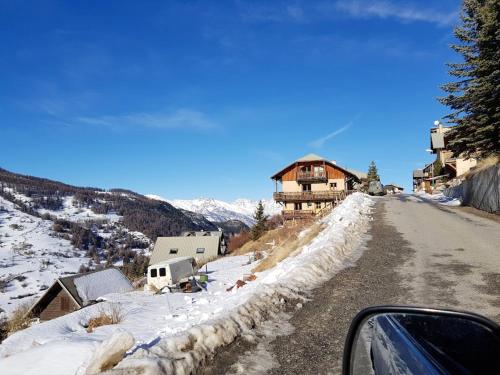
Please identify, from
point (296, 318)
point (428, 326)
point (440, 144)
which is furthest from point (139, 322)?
point (440, 144)

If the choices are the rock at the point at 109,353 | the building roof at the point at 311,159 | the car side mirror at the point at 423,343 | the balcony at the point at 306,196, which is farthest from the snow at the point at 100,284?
the car side mirror at the point at 423,343

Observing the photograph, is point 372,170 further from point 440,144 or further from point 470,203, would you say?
point 470,203

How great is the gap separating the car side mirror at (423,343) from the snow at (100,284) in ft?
146

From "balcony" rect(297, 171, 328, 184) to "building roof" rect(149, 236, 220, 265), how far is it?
92.1ft

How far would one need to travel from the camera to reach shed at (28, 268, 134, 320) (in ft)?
144

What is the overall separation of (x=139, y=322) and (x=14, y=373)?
25.3 feet

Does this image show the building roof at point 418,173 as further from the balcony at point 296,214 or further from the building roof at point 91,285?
the building roof at point 91,285

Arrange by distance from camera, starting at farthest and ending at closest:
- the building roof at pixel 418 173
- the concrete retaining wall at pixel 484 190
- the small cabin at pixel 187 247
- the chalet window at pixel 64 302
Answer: the building roof at pixel 418 173, the small cabin at pixel 187 247, the chalet window at pixel 64 302, the concrete retaining wall at pixel 484 190

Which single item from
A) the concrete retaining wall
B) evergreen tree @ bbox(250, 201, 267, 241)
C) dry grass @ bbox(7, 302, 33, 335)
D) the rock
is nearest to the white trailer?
dry grass @ bbox(7, 302, 33, 335)

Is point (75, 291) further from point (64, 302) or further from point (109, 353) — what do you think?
point (109, 353)

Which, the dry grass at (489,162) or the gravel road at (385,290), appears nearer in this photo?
the gravel road at (385,290)

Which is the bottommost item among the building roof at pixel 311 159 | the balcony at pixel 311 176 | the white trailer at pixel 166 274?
the white trailer at pixel 166 274

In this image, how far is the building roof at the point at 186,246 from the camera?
83.2 meters

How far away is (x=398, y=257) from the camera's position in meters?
12.9
